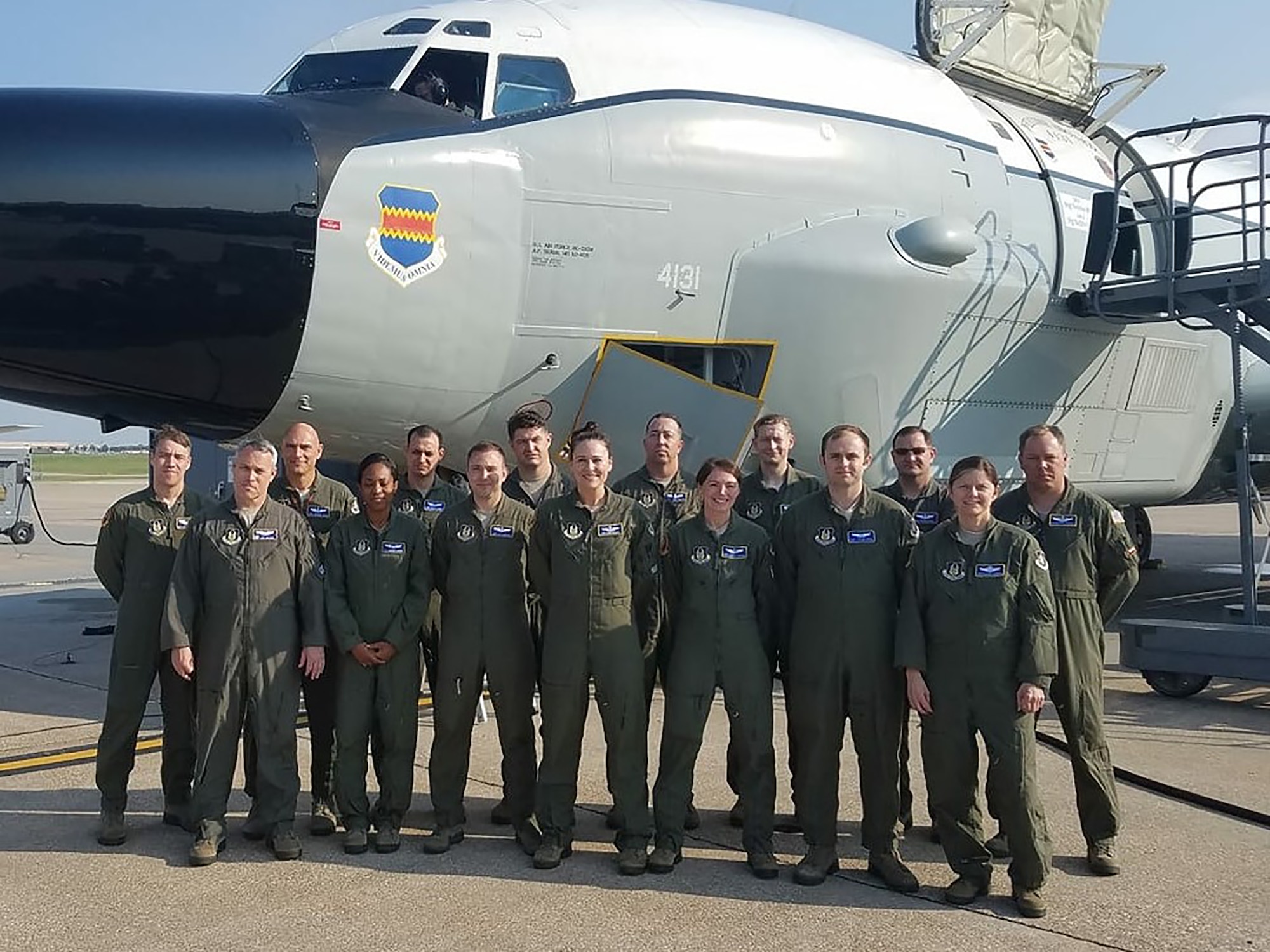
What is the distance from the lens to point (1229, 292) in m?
8.30

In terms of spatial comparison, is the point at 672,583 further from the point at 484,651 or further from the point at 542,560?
the point at 484,651

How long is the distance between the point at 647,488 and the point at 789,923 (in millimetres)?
2352

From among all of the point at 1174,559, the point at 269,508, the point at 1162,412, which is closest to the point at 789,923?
A: the point at 269,508

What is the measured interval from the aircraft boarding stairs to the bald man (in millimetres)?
5398

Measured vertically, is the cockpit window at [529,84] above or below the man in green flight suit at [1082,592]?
above

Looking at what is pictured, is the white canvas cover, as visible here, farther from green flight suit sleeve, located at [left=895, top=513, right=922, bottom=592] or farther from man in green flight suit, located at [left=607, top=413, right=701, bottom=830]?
green flight suit sleeve, located at [left=895, top=513, right=922, bottom=592]

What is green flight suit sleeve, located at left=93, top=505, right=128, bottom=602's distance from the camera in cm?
530

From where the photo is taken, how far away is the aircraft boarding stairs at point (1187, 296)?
299 inches

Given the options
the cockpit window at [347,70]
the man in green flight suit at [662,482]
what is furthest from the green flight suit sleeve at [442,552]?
the cockpit window at [347,70]

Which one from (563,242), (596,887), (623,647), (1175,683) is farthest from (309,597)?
(1175,683)

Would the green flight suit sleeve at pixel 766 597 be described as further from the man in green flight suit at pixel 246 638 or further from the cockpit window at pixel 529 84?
the cockpit window at pixel 529 84

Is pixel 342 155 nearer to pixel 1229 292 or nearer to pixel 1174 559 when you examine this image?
pixel 1229 292

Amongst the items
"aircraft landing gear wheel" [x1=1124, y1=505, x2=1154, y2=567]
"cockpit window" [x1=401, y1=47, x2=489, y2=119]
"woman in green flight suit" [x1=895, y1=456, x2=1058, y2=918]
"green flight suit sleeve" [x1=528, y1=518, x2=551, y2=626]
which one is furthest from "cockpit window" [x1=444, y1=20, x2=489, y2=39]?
"aircraft landing gear wheel" [x1=1124, y1=505, x2=1154, y2=567]

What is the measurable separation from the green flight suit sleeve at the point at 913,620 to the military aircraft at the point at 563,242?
2.71 m
